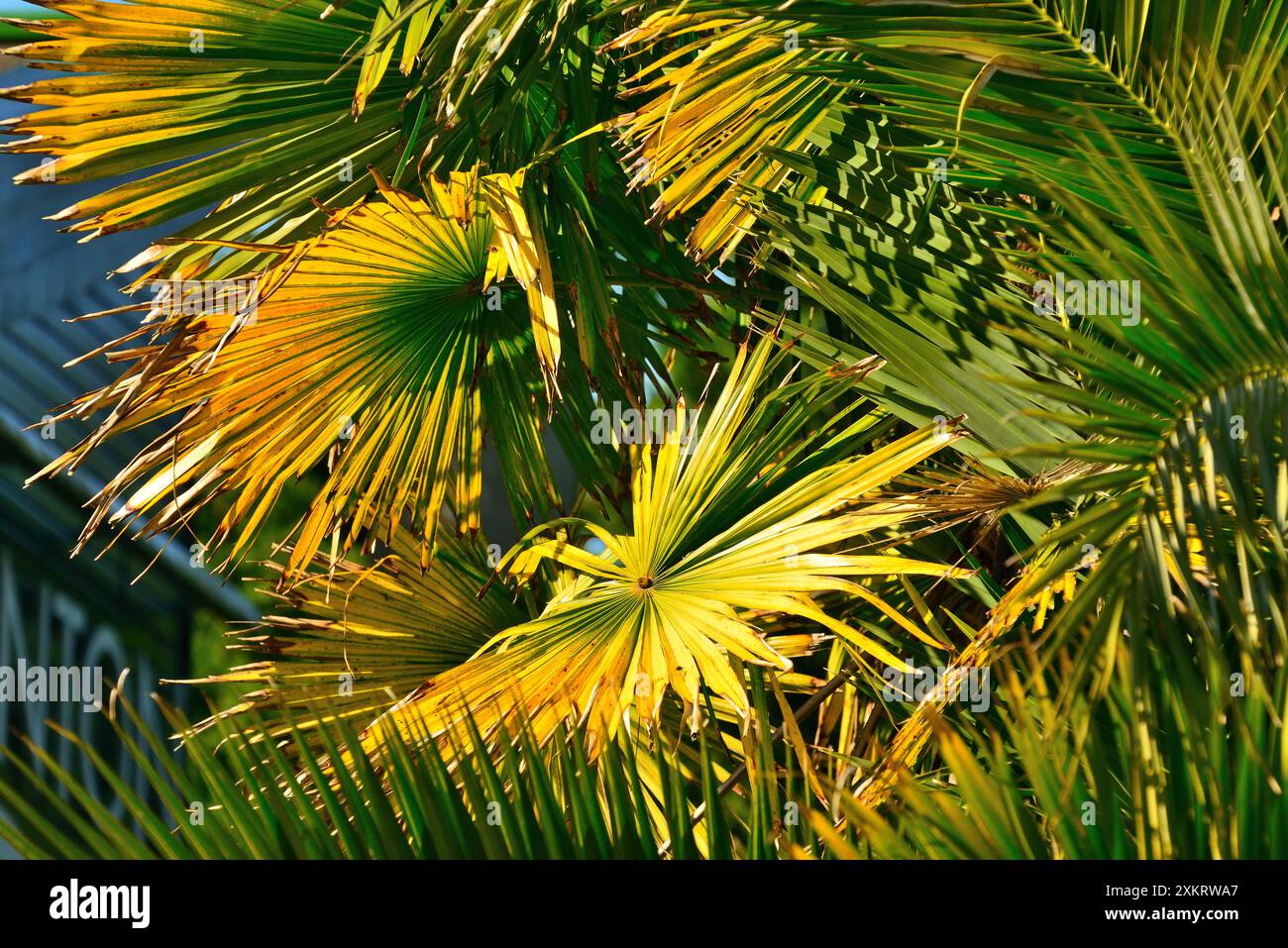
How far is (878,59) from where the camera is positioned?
1047 millimetres

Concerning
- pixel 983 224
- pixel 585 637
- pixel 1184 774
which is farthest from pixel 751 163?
pixel 1184 774

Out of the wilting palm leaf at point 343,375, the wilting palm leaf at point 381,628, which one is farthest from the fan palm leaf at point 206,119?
the wilting palm leaf at point 381,628

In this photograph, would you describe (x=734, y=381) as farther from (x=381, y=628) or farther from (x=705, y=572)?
(x=381, y=628)

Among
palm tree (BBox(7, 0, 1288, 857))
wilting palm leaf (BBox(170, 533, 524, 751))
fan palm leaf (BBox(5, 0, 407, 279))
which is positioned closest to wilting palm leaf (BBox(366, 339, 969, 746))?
palm tree (BBox(7, 0, 1288, 857))

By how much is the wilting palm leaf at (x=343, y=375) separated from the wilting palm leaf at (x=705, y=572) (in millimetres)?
241

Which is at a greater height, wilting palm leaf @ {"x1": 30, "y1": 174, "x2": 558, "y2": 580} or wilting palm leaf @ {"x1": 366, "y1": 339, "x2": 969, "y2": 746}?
wilting palm leaf @ {"x1": 30, "y1": 174, "x2": 558, "y2": 580}

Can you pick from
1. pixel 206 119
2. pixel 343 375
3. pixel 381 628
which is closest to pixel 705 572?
pixel 343 375

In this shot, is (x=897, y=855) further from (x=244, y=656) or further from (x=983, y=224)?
(x=244, y=656)

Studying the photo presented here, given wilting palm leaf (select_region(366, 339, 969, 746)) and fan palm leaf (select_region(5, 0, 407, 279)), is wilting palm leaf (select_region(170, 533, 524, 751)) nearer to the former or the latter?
wilting palm leaf (select_region(366, 339, 969, 746))

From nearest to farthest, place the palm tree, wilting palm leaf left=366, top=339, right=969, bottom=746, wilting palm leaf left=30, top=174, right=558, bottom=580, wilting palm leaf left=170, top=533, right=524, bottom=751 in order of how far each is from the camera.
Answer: the palm tree → wilting palm leaf left=366, top=339, right=969, bottom=746 → wilting palm leaf left=30, top=174, right=558, bottom=580 → wilting palm leaf left=170, top=533, right=524, bottom=751

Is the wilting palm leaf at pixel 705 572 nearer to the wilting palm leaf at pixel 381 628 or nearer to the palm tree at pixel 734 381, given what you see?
the palm tree at pixel 734 381

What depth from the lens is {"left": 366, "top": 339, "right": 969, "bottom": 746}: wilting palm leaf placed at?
3.76ft

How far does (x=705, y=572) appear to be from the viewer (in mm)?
1273
